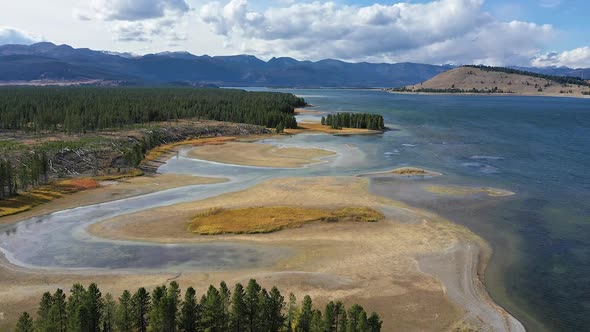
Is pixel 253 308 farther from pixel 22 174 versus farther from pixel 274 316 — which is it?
pixel 22 174

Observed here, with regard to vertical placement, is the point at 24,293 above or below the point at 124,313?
below

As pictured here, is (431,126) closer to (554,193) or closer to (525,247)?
(554,193)

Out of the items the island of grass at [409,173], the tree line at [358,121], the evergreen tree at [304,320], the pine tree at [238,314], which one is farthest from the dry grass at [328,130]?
the evergreen tree at [304,320]

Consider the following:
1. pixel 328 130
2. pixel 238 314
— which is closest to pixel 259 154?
pixel 328 130

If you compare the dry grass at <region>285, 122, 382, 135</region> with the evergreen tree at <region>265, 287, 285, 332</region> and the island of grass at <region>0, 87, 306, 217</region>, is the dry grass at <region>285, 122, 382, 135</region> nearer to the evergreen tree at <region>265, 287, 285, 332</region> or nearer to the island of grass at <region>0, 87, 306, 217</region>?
the island of grass at <region>0, 87, 306, 217</region>

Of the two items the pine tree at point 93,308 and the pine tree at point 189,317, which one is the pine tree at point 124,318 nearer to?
the pine tree at point 93,308

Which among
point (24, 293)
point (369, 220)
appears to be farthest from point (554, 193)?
point (24, 293)
